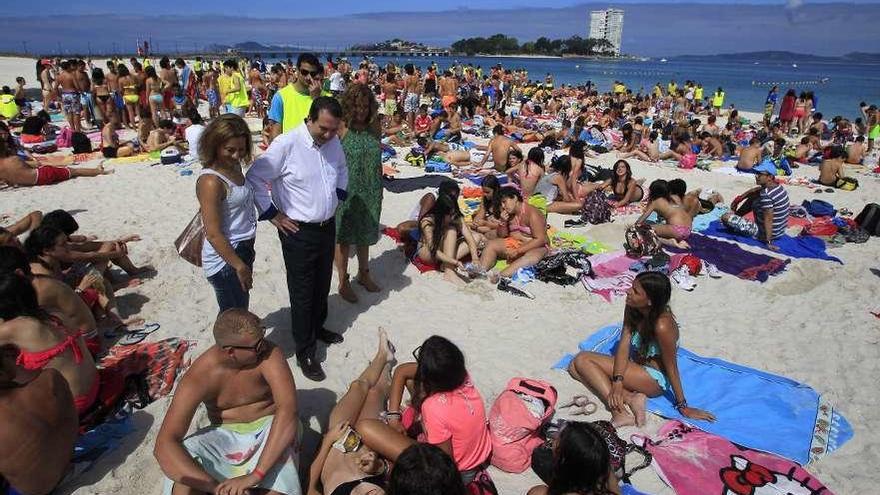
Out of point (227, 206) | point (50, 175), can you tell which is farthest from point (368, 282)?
point (50, 175)

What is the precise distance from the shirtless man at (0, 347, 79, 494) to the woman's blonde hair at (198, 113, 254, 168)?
127 cm

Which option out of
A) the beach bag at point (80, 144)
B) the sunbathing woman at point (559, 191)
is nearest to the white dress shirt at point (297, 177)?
the sunbathing woman at point (559, 191)

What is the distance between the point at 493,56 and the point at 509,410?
122996 millimetres

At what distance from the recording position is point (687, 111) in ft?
66.1

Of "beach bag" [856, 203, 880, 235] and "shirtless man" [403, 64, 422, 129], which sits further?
"shirtless man" [403, 64, 422, 129]

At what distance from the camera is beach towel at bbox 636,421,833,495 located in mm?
2775

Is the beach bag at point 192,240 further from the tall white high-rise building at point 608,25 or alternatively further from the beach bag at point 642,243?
the tall white high-rise building at point 608,25

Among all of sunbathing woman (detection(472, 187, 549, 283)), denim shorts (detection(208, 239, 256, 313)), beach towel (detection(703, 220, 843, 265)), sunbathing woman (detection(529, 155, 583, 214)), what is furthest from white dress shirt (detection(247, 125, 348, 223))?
beach towel (detection(703, 220, 843, 265))

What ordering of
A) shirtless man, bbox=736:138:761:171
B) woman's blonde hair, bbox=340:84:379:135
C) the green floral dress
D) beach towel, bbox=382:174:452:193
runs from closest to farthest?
woman's blonde hair, bbox=340:84:379:135 < the green floral dress < beach towel, bbox=382:174:452:193 < shirtless man, bbox=736:138:761:171

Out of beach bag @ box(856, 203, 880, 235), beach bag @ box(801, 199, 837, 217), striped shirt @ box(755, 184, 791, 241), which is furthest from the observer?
beach bag @ box(801, 199, 837, 217)

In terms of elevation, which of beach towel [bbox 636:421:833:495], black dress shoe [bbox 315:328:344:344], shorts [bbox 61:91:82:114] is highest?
shorts [bbox 61:91:82:114]

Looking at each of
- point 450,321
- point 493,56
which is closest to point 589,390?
point 450,321

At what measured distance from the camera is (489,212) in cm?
602

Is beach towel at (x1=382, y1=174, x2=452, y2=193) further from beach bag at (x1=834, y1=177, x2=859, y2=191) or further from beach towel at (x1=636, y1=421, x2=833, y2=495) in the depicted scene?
beach bag at (x1=834, y1=177, x2=859, y2=191)
